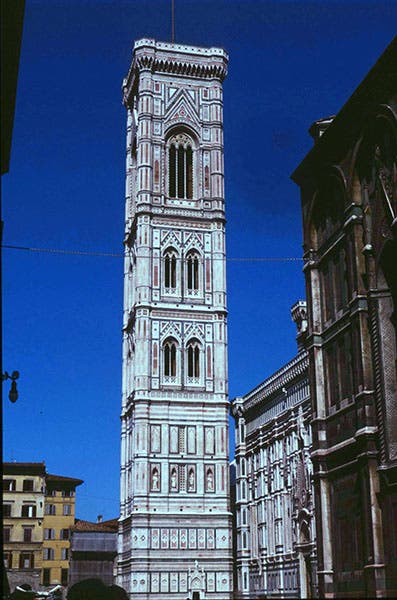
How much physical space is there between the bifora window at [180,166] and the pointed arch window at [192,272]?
181 inches

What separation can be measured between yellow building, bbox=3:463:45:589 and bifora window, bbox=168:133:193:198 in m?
26.3

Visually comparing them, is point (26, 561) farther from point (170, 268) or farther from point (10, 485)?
point (170, 268)

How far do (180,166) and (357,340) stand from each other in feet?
151

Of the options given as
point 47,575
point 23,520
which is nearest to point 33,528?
point 23,520

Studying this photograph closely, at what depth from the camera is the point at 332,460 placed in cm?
1789

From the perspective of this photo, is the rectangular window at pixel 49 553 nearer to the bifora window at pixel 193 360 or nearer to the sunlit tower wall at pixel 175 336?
the sunlit tower wall at pixel 175 336

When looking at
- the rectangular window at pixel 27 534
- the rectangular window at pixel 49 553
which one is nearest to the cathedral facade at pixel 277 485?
the rectangular window at pixel 27 534

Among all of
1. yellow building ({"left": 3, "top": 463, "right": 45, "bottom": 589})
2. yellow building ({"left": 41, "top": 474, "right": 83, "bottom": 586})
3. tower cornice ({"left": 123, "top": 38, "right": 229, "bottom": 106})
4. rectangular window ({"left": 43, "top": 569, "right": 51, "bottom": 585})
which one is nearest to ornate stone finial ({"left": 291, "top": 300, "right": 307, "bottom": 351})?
tower cornice ({"left": 123, "top": 38, "right": 229, "bottom": 106})

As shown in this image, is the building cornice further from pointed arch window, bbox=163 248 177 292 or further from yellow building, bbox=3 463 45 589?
yellow building, bbox=3 463 45 589

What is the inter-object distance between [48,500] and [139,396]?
81.4 feet

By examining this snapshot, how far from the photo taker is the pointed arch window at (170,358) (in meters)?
56.9

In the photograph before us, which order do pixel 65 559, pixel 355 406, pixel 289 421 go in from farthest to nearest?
pixel 65 559 < pixel 289 421 < pixel 355 406

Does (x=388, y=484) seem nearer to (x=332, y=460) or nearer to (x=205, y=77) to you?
(x=332, y=460)

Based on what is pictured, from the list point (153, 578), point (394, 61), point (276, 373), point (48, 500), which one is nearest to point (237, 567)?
point (153, 578)
